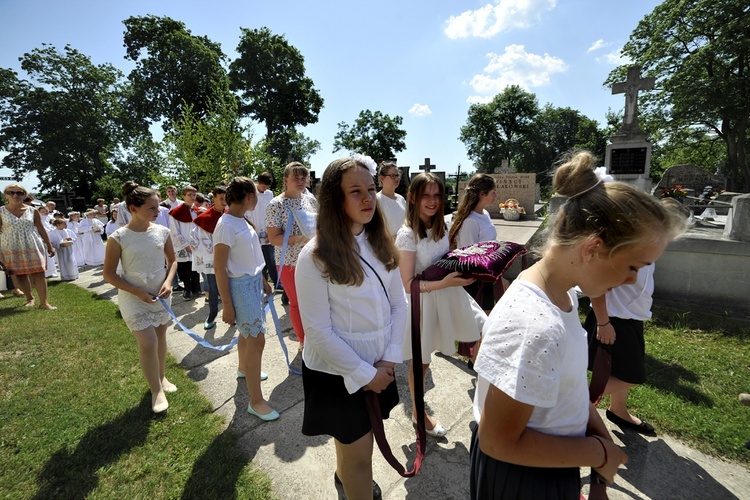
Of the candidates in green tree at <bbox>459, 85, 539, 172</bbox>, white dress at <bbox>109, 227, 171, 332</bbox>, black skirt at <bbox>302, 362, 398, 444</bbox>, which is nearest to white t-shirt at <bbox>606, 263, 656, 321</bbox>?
black skirt at <bbox>302, 362, 398, 444</bbox>

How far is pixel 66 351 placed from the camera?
4.52 m

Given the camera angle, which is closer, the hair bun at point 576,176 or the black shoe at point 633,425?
the hair bun at point 576,176

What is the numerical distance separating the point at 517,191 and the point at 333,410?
1362cm

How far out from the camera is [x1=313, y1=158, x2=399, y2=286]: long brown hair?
1.63 metres

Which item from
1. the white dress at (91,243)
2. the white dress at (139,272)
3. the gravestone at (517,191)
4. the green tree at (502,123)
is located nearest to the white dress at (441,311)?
the white dress at (139,272)

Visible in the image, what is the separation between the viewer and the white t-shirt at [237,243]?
113 inches

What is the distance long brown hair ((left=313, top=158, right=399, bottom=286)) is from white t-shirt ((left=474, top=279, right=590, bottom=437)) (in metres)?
0.74

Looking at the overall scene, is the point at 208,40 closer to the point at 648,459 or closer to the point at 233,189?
the point at 233,189

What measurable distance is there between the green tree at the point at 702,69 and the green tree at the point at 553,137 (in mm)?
22461

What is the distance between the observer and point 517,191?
13523 millimetres

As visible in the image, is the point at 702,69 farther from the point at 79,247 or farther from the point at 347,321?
the point at 79,247

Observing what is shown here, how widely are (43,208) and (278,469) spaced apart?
1141cm

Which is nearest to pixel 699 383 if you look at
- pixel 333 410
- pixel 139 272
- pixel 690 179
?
pixel 333 410

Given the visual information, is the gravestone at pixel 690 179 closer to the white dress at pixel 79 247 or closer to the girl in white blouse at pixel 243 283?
the girl in white blouse at pixel 243 283
